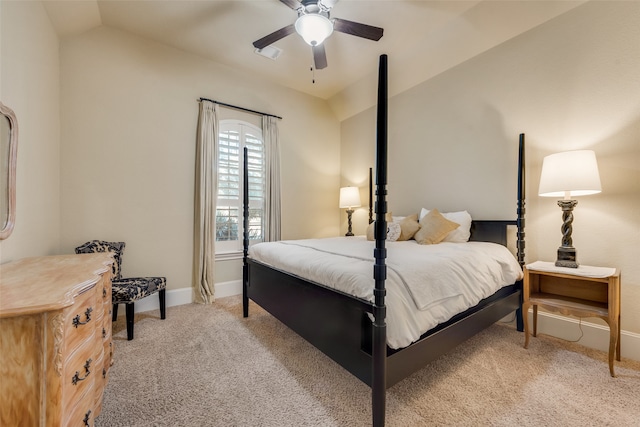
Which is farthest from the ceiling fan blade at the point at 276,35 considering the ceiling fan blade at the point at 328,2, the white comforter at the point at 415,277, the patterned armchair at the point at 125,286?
the patterned armchair at the point at 125,286

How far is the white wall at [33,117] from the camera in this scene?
1734mm

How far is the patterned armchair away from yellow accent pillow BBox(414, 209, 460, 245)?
2.89 m

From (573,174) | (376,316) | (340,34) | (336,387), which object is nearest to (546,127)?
(573,174)

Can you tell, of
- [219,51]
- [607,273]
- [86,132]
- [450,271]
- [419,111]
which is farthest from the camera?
[419,111]

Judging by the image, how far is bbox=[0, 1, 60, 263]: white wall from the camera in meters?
1.73

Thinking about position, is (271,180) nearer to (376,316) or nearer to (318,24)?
(318,24)

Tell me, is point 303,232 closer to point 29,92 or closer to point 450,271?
point 450,271

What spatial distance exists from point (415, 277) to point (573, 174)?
166cm

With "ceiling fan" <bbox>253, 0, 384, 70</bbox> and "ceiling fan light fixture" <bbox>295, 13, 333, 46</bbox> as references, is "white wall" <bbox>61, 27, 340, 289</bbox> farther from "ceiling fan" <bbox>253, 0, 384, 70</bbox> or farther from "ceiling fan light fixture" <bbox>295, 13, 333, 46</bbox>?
"ceiling fan light fixture" <bbox>295, 13, 333, 46</bbox>

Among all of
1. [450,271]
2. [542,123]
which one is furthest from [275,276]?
[542,123]

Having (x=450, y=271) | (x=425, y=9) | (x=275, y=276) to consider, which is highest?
(x=425, y=9)

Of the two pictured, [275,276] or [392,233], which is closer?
[275,276]

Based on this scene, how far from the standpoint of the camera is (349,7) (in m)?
2.66

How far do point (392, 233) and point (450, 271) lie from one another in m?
1.37
